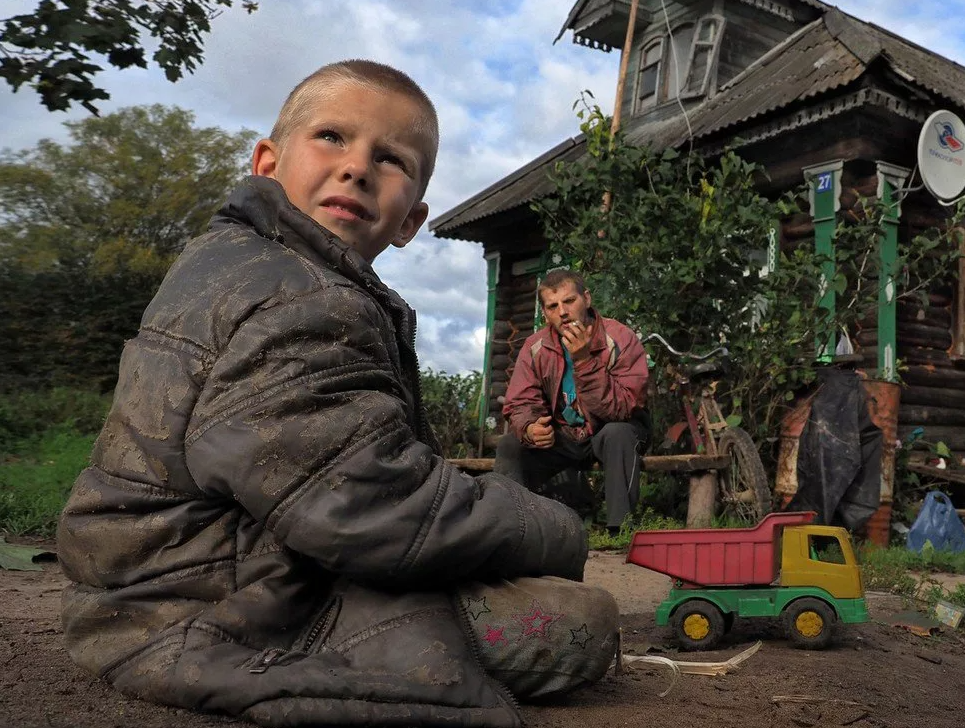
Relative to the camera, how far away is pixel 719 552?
3.46m

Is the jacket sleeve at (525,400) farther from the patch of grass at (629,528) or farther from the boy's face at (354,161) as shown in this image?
the boy's face at (354,161)

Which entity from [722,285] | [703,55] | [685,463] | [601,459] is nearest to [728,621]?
[601,459]

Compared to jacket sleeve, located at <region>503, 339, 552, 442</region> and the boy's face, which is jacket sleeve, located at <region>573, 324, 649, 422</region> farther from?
the boy's face

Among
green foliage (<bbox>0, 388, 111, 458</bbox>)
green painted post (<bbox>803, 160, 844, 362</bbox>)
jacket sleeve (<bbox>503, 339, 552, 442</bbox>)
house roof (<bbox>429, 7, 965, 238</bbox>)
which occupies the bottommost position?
green foliage (<bbox>0, 388, 111, 458</bbox>)

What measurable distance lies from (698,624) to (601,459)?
195cm

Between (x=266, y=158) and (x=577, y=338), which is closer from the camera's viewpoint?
(x=266, y=158)

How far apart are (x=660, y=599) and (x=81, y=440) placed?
25.7 feet

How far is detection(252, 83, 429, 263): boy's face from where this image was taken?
6.31 feet

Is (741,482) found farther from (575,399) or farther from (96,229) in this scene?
(96,229)

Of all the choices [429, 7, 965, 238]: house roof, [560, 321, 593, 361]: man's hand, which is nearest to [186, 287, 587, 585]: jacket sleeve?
[560, 321, 593, 361]: man's hand

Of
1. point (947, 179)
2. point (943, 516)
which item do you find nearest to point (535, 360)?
point (943, 516)

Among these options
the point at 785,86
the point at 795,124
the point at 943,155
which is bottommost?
the point at 943,155

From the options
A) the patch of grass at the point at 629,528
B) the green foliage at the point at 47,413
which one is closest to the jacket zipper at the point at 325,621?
the patch of grass at the point at 629,528

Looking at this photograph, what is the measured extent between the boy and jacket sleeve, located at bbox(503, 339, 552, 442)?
3591 millimetres
